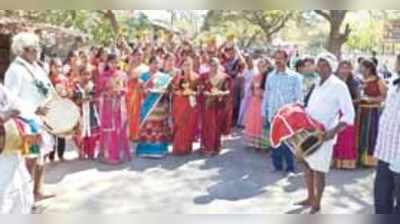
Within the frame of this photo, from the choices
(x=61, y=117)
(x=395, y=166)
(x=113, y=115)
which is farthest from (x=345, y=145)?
(x=61, y=117)

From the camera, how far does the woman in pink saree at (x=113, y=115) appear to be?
2.37 m

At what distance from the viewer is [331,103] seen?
2.38m

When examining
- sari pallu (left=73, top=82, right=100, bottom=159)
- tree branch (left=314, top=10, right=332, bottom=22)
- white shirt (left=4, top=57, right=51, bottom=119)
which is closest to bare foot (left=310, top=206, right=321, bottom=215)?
tree branch (left=314, top=10, right=332, bottom=22)

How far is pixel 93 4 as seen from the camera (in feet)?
7.61

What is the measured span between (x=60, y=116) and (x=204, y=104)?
54cm

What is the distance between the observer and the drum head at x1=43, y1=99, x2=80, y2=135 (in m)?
2.34

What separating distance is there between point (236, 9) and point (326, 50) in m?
0.37

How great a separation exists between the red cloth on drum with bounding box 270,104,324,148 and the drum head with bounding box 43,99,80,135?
0.75 metres

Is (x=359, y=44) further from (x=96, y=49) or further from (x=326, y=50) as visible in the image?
(x=96, y=49)

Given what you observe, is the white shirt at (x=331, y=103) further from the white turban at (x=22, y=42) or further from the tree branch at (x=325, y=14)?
the white turban at (x=22, y=42)

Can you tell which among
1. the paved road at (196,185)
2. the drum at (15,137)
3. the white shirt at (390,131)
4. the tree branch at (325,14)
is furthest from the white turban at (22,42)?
the white shirt at (390,131)

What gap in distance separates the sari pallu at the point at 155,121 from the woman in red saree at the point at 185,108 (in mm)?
32

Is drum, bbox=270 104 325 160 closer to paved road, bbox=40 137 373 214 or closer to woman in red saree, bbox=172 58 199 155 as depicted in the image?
paved road, bbox=40 137 373 214

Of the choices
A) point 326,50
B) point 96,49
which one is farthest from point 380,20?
point 96,49
